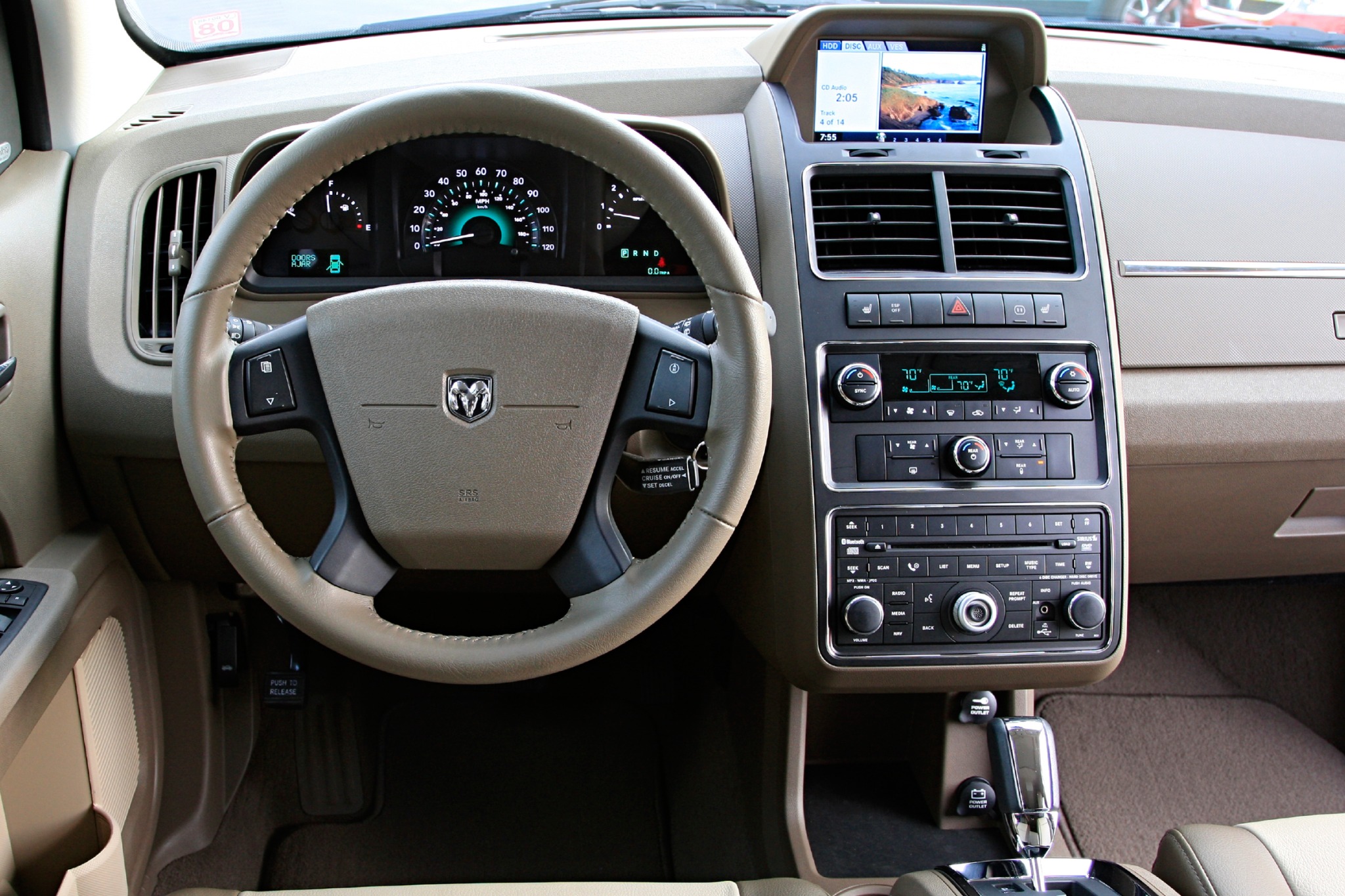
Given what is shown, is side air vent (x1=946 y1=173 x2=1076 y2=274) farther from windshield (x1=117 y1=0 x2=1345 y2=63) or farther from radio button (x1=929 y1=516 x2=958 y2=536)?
windshield (x1=117 y1=0 x2=1345 y2=63)

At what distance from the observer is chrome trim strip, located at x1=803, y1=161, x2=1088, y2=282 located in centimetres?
138

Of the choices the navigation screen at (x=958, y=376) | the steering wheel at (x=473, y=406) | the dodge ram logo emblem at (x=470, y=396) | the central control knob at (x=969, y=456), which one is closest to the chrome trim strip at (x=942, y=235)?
→ the navigation screen at (x=958, y=376)

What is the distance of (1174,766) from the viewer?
6.82 feet

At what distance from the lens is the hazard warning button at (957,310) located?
1365 mm

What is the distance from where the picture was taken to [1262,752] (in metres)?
2.13

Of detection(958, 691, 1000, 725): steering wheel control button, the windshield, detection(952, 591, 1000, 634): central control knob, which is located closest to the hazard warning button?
detection(952, 591, 1000, 634): central control knob

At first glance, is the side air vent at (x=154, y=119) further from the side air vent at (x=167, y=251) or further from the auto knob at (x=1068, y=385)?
the auto knob at (x=1068, y=385)

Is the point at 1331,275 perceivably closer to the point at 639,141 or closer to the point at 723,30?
the point at 723,30

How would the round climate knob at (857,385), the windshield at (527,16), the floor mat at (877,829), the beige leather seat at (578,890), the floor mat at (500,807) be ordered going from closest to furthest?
the beige leather seat at (578,890) < the round climate knob at (857,385) < the floor mat at (877,829) < the windshield at (527,16) < the floor mat at (500,807)

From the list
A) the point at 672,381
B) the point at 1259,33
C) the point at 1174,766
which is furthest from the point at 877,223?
the point at 1174,766

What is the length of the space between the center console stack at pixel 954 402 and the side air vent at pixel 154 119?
92 cm

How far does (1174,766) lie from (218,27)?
2274 millimetres

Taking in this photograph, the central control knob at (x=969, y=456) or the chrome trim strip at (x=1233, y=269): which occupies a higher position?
the chrome trim strip at (x=1233, y=269)

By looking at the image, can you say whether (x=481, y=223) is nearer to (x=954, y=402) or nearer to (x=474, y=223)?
(x=474, y=223)
